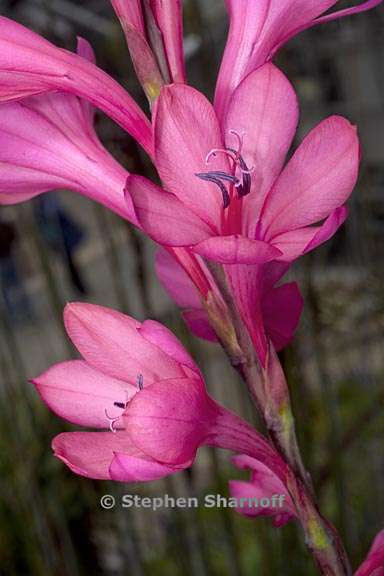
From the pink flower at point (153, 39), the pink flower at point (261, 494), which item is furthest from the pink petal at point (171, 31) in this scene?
the pink flower at point (261, 494)

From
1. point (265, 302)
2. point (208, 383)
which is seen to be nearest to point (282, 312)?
point (265, 302)

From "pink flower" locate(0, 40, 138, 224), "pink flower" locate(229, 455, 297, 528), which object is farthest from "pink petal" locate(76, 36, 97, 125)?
"pink flower" locate(229, 455, 297, 528)

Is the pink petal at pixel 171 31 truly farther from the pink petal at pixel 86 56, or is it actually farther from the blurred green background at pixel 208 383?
the blurred green background at pixel 208 383

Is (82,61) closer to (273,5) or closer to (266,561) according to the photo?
Answer: (273,5)

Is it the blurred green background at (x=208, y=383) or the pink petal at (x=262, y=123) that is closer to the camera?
the pink petal at (x=262, y=123)

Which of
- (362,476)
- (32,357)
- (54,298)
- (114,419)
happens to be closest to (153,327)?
(114,419)

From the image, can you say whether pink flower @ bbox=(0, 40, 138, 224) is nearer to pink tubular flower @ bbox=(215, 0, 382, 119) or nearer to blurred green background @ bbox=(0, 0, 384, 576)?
pink tubular flower @ bbox=(215, 0, 382, 119)

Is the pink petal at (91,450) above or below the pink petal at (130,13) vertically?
below

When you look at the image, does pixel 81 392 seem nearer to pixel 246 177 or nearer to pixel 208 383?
pixel 246 177
